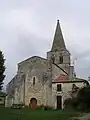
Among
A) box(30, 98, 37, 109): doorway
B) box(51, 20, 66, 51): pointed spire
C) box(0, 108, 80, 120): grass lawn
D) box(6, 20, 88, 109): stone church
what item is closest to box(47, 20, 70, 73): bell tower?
box(51, 20, 66, 51): pointed spire

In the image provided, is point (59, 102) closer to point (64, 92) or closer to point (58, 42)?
point (64, 92)

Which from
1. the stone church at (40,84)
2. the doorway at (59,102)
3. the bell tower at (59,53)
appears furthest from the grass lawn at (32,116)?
the bell tower at (59,53)

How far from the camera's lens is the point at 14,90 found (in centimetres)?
5091

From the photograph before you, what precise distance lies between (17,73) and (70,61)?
50.3ft

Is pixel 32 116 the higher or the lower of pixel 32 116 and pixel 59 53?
the lower

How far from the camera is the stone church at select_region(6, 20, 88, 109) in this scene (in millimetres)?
47781

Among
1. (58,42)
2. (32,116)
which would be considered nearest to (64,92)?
(58,42)

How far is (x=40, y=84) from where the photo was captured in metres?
49.6

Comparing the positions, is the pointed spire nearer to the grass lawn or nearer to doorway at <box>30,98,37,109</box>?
doorway at <box>30,98,37,109</box>

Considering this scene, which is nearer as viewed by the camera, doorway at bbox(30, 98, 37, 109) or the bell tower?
doorway at bbox(30, 98, 37, 109)

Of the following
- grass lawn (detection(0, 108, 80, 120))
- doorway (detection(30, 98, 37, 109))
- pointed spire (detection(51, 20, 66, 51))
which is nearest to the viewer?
grass lawn (detection(0, 108, 80, 120))

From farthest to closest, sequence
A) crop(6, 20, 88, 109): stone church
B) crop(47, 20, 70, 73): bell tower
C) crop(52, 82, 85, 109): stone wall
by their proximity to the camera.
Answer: crop(47, 20, 70, 73): bell tower
crop(6, 20, 88, 109): stone church
crop(52, 82, 85, 109): stone wall

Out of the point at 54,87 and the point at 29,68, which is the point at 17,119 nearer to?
the point at 54,87

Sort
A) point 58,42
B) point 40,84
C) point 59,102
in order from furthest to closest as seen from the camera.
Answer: point 58,42 → point 40,84 → point 59,102
